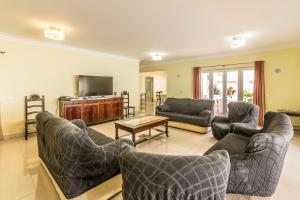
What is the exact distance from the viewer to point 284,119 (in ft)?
7.41

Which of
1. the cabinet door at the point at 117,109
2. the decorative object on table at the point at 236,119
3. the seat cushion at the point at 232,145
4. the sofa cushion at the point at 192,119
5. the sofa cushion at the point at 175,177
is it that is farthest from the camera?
the cabinet door at the point at 117,109

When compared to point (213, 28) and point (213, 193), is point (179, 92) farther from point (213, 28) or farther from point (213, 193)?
point (213, 193)

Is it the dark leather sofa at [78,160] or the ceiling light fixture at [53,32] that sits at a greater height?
the ceiling light fixture at [53,32]

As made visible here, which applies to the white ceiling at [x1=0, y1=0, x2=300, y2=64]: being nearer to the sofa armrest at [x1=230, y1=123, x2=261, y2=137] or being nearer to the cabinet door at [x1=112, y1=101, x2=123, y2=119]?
the sofa armrest at [x1=230, y1=123, x2=261, y2=137]

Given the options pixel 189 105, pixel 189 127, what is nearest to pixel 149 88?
pixel 189 105

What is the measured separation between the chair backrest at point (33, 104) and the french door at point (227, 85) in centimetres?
571

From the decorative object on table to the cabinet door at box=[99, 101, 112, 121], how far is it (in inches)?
134

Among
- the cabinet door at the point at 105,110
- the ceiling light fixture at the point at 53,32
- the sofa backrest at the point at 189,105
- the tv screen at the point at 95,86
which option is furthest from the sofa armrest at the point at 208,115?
the ceiling light fixture at the point at 53,32

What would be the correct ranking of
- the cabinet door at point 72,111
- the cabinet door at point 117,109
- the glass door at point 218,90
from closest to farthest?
the cabinet door at point 72,111
the cabinet door at point 117,109
the glass door at point 218,90

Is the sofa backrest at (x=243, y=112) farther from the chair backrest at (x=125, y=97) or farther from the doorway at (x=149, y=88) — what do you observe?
the doorway at (x=149, y=88)

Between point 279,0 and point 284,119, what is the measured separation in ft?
5.46

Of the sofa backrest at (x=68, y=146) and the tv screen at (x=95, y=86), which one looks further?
A: the tv screen at (x=95, y=86)

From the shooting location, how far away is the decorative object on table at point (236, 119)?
3619 mm

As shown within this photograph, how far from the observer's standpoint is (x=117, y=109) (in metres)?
6.02
